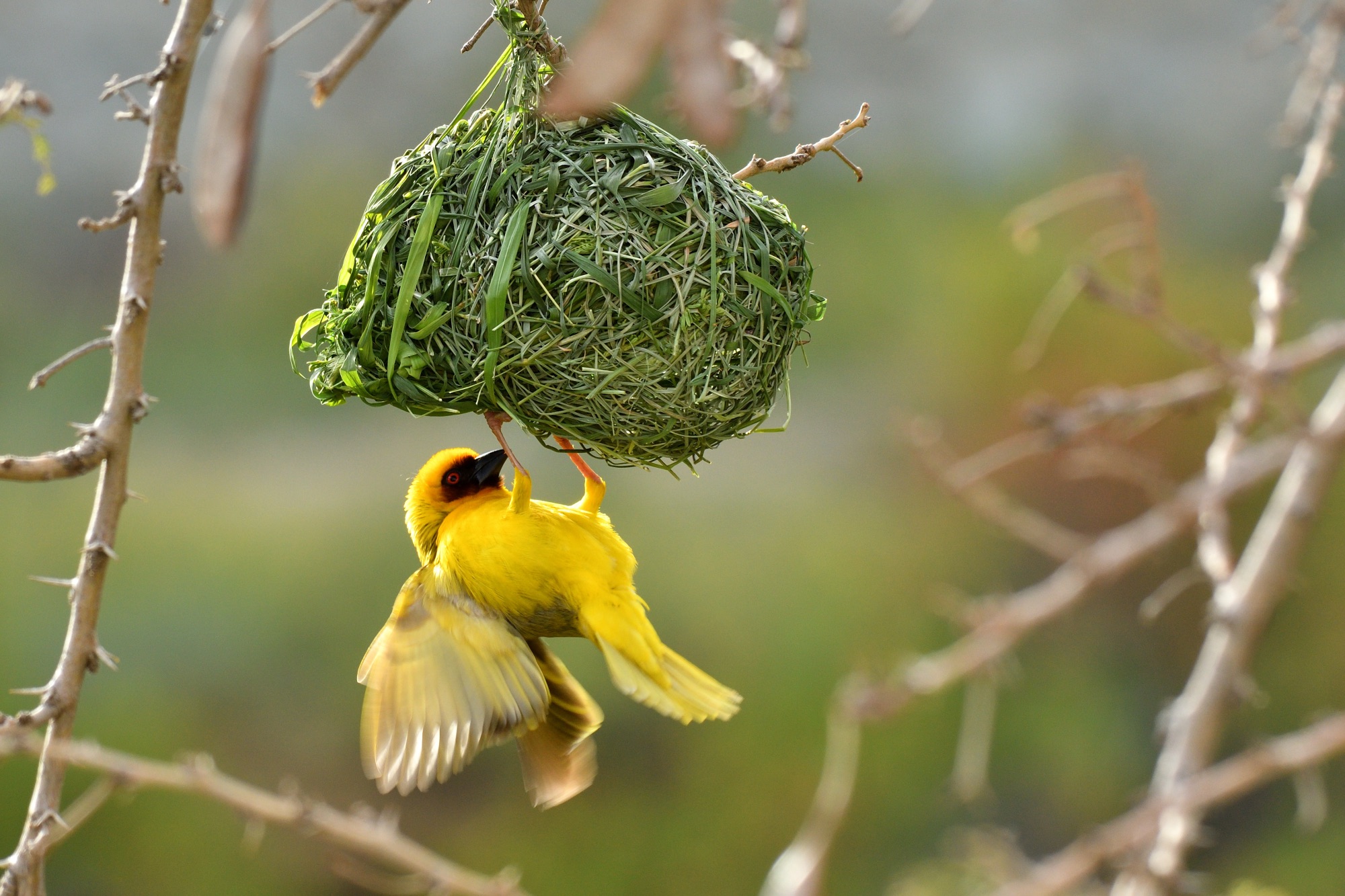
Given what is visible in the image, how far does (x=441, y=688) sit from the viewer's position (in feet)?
5.22

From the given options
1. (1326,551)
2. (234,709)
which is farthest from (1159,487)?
(234,709)

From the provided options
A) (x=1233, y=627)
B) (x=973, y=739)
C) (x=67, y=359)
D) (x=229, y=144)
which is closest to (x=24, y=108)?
(x=67, y=359)

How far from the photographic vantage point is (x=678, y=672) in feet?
5.78

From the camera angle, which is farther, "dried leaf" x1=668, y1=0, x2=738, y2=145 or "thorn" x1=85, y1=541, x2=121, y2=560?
"thorn" x1=85, y1=541, x2=121, y2=560

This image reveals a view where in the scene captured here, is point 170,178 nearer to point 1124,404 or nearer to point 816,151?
point 816,151

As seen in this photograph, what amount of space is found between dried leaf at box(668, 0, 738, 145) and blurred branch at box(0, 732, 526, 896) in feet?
3.61

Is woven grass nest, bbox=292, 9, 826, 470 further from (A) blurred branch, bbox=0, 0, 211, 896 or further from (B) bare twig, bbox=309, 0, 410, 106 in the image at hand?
(A) blurred branch, bbox=0, 0, 211, 896

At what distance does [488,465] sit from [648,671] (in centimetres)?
42

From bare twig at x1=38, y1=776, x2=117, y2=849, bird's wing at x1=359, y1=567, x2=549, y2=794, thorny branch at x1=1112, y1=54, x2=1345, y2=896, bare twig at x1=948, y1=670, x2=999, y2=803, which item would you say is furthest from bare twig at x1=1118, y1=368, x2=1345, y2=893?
bare twig at x1=38, y1=776, x2=117, y2=849

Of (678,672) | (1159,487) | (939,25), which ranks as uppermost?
(939,25)

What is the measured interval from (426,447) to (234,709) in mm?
1392

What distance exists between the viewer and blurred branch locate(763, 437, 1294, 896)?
2.08 metres

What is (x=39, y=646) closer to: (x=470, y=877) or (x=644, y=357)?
(x=470, y=877)

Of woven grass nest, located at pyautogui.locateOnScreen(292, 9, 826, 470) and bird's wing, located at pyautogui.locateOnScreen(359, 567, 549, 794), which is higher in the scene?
woven grass nest, located at pyautogui.locateOnScreen(292, 9, 826, 470)
